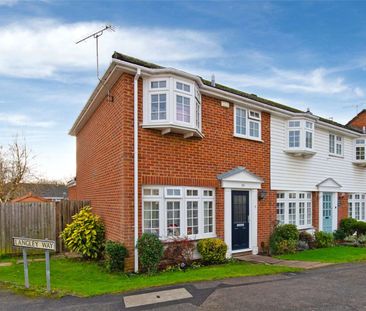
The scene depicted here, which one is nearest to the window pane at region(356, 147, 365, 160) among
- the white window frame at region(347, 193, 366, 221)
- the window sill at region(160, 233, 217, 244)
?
the white window frame at region(347, 193, 366, 221)

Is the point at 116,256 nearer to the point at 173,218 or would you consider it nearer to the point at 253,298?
the point at 173,218

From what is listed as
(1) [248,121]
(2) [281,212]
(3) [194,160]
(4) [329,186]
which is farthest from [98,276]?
(4) [329,186]

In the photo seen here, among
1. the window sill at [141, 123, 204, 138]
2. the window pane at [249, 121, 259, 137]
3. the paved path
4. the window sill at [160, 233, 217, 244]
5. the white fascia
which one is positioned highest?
the white fascia

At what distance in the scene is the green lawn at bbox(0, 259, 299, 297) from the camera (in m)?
7.45

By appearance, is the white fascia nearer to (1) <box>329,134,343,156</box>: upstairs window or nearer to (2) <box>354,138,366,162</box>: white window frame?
(1) <box>329,134,343,156</box>: upstairs window

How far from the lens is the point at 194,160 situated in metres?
10.8

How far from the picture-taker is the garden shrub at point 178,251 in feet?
32.0

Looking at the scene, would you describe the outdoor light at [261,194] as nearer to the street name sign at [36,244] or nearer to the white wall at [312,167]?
the white wall at [312,167]

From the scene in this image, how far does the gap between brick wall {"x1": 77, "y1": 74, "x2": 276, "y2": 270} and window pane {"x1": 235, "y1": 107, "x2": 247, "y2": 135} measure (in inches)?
13.8

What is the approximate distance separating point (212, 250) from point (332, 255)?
542 cm

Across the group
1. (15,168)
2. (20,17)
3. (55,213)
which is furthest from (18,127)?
(20,17)

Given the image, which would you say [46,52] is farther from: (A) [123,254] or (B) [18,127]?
(B) [18,127]

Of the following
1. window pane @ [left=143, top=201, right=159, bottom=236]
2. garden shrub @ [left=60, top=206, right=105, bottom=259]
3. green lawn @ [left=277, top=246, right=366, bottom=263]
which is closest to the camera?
window pane @ [left=143, top=201, right=159, bottom=236]

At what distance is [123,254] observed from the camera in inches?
354
